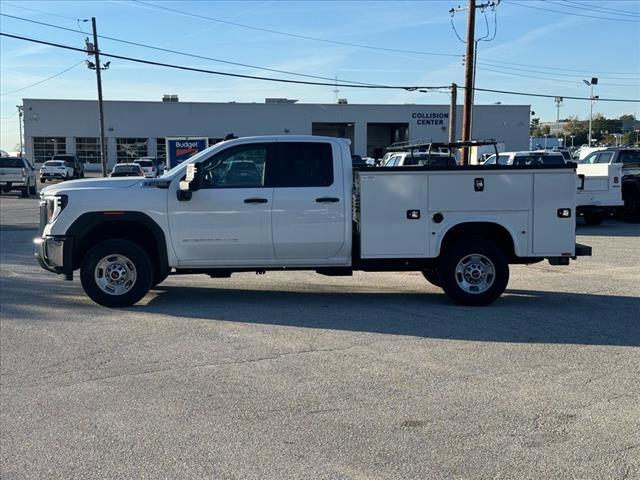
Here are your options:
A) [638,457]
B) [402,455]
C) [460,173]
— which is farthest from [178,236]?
[638,457]

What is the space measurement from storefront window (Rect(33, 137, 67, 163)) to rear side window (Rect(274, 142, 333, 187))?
65654mm

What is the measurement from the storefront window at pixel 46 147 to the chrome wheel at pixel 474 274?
219 feet

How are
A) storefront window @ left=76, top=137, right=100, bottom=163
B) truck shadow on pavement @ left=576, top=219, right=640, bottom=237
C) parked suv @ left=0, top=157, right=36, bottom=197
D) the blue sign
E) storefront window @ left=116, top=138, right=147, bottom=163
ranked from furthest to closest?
storefront window @ left=116, top=138, right=147, bottom=163 → storefront window @ left=76, top=137, right=100, bottom=163 → parked suv @ left=0, top=157, right=36, bottom=197 → the blue sign → truck shadow on pavement @ left=576, top=219, right=640, bottom=237

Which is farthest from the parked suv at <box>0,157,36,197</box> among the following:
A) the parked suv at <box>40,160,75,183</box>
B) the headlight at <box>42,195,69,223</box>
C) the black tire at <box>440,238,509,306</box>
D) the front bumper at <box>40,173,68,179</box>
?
the black tire at <box>440,238,509,306</box>

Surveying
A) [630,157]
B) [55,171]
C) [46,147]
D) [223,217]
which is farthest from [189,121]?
[223,217]

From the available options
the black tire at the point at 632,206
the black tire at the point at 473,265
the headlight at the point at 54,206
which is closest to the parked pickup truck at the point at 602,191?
the black tire at the point at 632,206

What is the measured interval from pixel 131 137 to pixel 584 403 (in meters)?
68.5

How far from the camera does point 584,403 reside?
5.20 meters

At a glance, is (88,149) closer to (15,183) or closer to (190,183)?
(15,183)

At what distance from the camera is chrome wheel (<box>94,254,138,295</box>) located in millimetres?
8734

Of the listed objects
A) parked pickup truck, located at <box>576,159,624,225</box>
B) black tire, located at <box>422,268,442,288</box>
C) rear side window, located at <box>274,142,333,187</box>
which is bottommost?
black tire, located at <box>422,268,442,288</box>

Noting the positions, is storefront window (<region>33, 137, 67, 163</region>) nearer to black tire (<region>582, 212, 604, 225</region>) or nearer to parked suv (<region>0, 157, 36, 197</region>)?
parked suv (<region>0, 157, 36, 197</region>)

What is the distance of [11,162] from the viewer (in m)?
35.6

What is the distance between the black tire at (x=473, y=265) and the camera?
8.70 m
